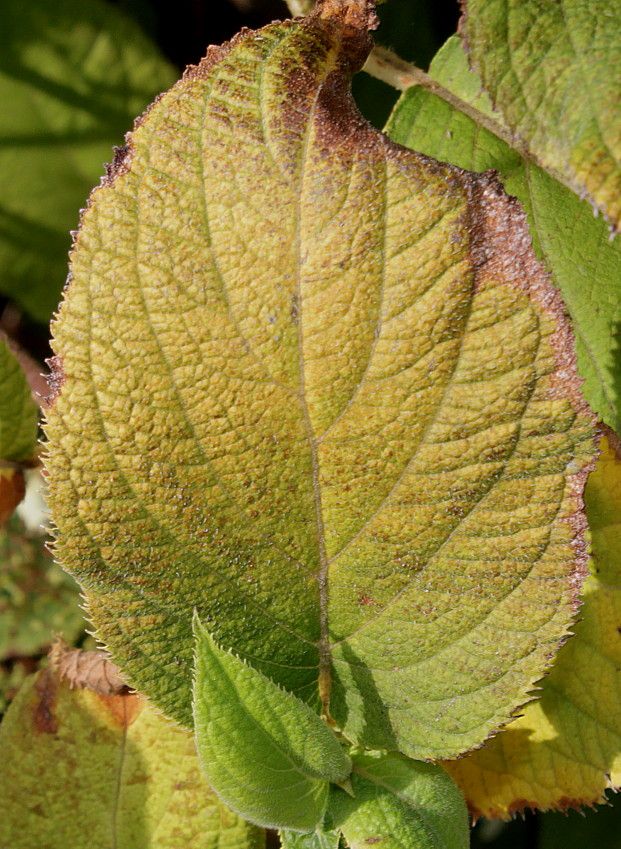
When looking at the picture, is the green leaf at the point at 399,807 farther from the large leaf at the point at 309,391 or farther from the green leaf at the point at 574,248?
the green leaf at the point at 574,248

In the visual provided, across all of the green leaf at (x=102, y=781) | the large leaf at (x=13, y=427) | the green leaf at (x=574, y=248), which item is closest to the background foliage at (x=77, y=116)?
the large leaf at (x=13, y=427)

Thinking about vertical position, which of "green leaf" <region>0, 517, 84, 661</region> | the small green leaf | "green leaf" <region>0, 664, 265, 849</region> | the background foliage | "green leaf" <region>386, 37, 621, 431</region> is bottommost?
the small green leaf

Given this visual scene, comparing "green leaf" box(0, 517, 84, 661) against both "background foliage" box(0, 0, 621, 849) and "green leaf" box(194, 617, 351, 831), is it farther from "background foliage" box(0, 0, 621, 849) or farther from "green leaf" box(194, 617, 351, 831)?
"green leaf" box(194, 617, 351, 831)

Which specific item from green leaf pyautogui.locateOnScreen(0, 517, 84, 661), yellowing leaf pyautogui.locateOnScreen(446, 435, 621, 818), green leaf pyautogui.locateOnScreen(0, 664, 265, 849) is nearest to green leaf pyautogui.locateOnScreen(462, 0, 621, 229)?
yellowing leaf pyautogui.locateOnScreen(446, 435, 621, 818)

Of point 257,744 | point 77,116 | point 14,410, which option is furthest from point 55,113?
point 257,744

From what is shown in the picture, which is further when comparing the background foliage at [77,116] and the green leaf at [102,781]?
the background foliage at [77,116]

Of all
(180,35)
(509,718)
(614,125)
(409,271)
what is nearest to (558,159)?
(614,125)

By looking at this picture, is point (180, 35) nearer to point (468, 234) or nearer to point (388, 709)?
point (468, 234)
